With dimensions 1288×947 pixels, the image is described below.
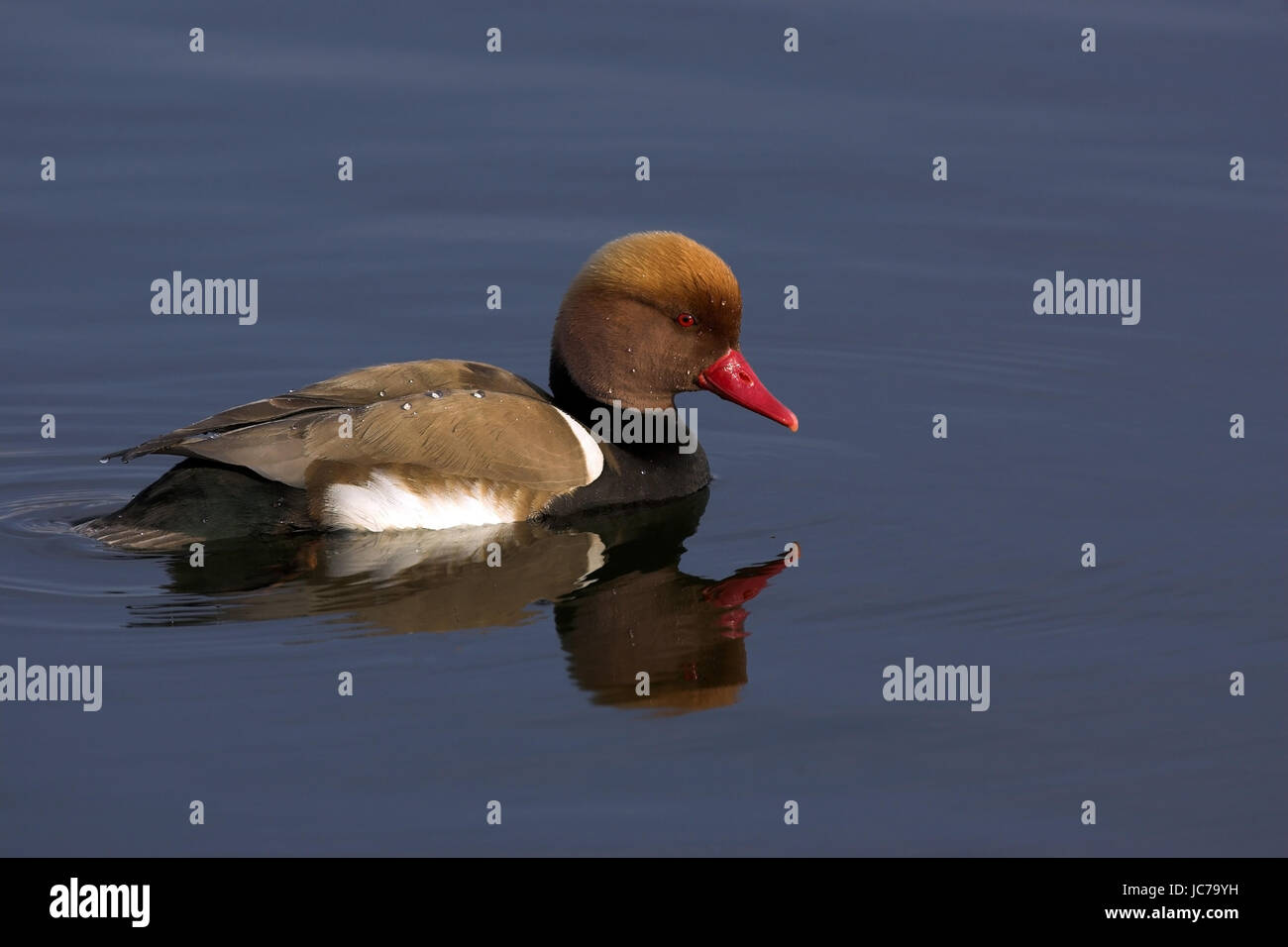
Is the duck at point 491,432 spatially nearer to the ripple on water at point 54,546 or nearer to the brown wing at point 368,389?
the brown wing at point 368,389

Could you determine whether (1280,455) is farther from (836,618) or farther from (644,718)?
(644,718)

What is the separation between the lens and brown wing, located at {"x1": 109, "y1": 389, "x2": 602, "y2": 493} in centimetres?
862

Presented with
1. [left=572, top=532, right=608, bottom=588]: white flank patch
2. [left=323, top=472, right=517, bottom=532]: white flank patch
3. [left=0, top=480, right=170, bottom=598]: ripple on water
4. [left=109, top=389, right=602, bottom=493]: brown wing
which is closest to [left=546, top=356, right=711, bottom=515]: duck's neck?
[left=109, top=389, right=602, bottom=493]: brown wing

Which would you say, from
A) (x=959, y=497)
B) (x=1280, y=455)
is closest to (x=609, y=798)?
(x=959, y=497)

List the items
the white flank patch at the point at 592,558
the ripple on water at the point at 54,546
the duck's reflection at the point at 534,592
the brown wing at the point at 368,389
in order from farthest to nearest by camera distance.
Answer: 1. the brown wing at the point at 368,389
2. the white flank patch at the point at 592,558
3. the ripple on water at the point at 54,546
4. the duck's reflection at the point at 534,592

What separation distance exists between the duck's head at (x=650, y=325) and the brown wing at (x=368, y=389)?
1.09 ft

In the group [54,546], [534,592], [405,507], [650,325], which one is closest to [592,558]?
[534,592]

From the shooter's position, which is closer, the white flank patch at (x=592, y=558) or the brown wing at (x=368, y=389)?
the white flank patch at (x=592, y=558)

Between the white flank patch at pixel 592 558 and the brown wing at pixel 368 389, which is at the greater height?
the brown wing at pixel 368 389

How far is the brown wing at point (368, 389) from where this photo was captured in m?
8.77

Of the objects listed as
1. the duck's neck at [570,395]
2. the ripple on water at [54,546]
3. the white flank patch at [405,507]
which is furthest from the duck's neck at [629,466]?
the ripple on water at [54,546]

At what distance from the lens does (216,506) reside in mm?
8609

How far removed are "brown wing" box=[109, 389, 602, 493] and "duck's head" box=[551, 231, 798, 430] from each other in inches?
14.1

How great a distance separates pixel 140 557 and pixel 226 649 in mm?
1166
